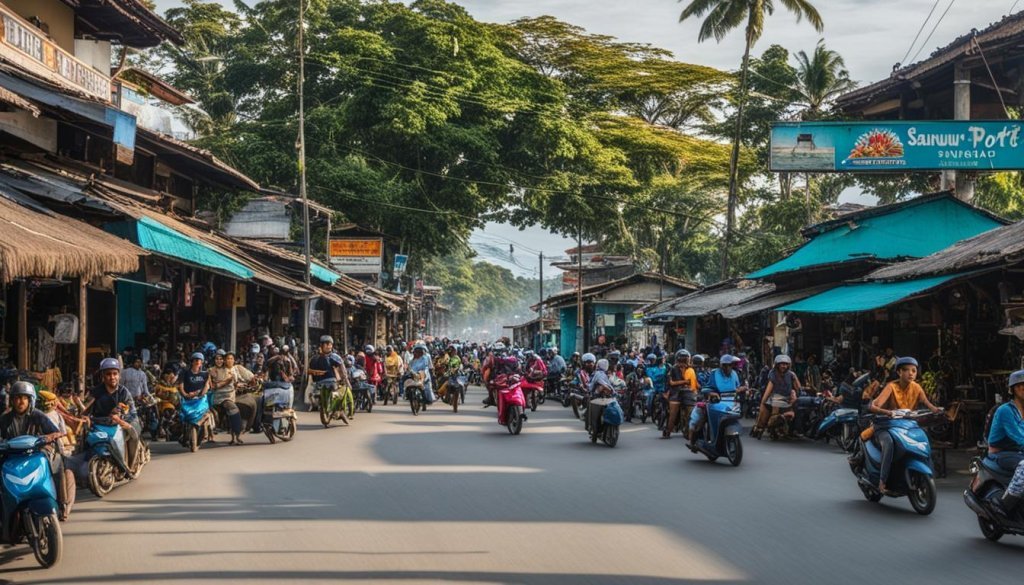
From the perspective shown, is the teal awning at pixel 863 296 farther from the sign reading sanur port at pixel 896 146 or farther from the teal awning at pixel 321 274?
the teal awning at pixel 321 274

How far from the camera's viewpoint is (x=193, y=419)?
15.6 m

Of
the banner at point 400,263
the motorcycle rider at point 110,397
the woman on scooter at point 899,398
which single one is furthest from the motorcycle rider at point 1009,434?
the banner at point 400,263

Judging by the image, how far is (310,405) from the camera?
25438 millimetres

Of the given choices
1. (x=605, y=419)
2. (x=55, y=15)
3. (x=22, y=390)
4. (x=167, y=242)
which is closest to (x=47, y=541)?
(x=22, y=390)

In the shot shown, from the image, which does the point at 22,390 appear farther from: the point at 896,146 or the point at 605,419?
the point at 896,146

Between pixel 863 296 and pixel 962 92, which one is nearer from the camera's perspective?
pixel 863 296

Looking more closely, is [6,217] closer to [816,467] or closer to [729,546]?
[729,546]

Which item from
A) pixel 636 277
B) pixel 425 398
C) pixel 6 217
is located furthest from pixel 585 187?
pixel 6 217

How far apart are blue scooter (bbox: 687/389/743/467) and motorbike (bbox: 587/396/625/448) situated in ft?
8.21

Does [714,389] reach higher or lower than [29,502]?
higher

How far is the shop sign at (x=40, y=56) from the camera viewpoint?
16672mm

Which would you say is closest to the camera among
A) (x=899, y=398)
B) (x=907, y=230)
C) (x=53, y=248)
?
(x=899, y=398)

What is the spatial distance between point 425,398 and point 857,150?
1143 centimetres

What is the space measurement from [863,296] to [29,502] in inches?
589
